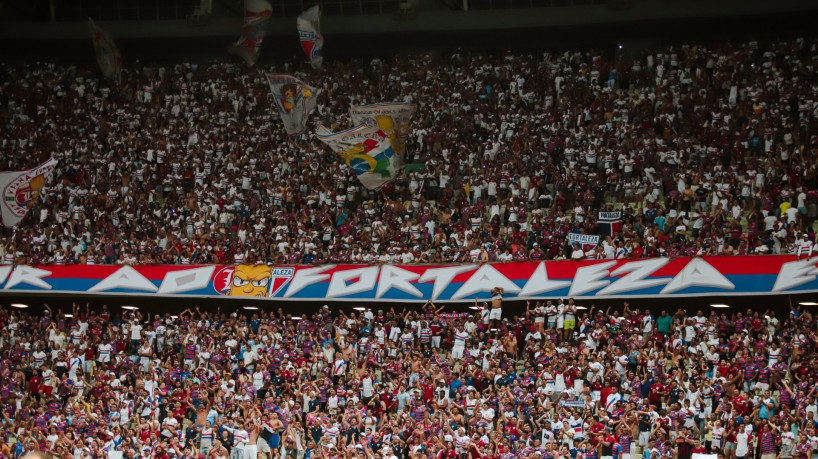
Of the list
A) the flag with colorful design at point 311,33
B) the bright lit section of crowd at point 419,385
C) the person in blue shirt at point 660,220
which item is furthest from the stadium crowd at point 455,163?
the bright lit section of crowd at point 419,385

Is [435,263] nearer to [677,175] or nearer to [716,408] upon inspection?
[677,175]

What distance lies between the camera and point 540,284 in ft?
113

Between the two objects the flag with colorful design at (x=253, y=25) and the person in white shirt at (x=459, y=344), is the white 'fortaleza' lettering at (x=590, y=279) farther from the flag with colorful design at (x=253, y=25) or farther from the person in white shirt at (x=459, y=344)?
the flag with colorful design at (x=253, y=25)

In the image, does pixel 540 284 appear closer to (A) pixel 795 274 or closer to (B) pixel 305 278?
(A) pixel 795 274

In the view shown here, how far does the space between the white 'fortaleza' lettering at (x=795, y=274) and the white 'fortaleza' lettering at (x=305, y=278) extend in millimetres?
14258

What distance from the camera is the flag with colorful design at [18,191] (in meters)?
40.4

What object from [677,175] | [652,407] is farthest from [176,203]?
[652,407]

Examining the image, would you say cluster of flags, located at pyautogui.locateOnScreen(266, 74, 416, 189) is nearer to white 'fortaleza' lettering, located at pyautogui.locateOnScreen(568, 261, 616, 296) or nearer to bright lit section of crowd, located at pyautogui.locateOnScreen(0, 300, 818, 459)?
bright lit section of crowd, located at pyautogui.locateOnScreen(0, 300, 818, 459)

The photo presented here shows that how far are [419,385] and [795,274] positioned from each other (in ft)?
37.1

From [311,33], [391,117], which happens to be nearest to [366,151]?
[391,117]

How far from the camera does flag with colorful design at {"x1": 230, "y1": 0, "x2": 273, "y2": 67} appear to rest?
160 ft

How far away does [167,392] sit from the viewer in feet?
107

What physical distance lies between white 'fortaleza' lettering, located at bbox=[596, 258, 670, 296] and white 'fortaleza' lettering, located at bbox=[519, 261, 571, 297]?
4.25 feet

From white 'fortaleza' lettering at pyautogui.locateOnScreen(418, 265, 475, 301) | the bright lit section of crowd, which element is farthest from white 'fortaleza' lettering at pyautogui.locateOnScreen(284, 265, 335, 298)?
white 'fortaleza' lettering at pyautogui.locateOnScreen(418, 265, 475, 301)
